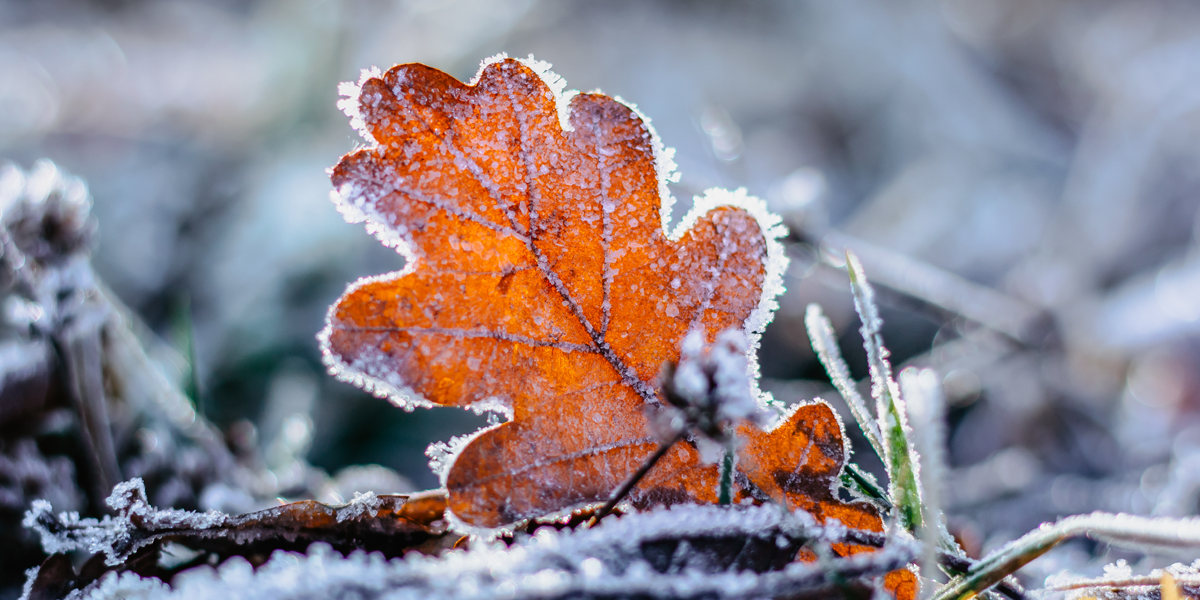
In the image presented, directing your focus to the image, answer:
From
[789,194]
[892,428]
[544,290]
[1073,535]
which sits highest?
[789,194]

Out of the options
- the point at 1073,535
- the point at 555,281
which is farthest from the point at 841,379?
the point at 555,281

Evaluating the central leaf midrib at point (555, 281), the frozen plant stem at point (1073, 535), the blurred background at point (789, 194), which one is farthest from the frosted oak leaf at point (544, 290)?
the blurred background at point (789, 194)

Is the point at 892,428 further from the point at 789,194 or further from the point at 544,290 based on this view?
the point at 789,194

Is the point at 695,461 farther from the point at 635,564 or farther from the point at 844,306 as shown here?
the point at 844,306

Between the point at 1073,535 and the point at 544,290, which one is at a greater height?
the point at 544,290

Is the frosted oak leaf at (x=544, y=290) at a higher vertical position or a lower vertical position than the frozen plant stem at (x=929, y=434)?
higher

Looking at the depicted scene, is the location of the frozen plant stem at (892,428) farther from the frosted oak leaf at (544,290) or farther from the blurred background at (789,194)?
the blurred background at (789,194)
